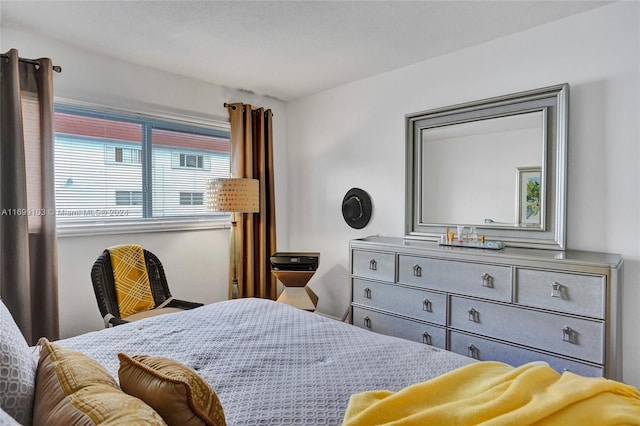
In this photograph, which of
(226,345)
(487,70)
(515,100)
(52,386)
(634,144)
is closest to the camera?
(52,386)

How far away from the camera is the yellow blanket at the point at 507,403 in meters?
0.87

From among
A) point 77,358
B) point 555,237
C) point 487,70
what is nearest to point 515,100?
point 487,70

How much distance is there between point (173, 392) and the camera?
0.87 m

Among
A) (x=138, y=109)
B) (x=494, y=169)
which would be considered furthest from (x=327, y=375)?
(x=138, y=109)

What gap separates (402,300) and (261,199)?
6.44ft

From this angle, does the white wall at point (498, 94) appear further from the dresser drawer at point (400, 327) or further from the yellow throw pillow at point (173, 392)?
the yellow throw pillow at point (173, 392)

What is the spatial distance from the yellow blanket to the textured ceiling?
218 cm

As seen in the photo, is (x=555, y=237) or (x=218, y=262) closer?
(x=555, y=237)

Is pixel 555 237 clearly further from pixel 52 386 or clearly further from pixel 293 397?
pixel 52 386

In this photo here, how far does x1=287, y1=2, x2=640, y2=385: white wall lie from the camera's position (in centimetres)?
229

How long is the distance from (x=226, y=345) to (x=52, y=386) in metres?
0.73

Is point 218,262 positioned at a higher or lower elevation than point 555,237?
lower

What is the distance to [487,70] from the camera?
2.87 m

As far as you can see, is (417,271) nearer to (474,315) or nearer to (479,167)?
(474,315)
